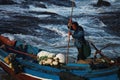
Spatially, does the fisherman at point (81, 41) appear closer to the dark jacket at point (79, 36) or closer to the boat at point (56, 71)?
the dark jacket at point (79, 36)

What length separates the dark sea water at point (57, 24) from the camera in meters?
21.5

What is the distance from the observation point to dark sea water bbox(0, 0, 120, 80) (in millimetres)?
21484

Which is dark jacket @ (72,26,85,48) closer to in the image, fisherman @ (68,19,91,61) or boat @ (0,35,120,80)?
fisherman @ (68,19,91,61)

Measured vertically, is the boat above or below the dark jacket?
below

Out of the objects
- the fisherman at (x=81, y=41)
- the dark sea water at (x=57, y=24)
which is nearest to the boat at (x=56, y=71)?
the fisherman at (x=81, y=41)

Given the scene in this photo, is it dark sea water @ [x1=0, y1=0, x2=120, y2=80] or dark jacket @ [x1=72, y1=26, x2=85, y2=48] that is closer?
dark jacket @ [x1=72, y1=26, x2=85, y2=48]

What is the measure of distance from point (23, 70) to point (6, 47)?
5.85ft

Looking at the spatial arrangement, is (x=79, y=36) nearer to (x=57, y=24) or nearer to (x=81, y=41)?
(x=81, y=41)

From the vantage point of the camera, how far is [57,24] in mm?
27562

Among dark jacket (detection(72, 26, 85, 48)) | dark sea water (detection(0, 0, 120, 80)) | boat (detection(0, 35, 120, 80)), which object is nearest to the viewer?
boat (detection(0, 35, 120, 80))

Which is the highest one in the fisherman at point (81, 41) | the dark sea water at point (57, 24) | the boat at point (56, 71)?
the fisherman at point (81, 41)

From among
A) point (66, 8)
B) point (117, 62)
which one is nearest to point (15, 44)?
point (117, 62)

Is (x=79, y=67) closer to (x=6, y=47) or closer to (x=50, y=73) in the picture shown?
(x=50, y=73)

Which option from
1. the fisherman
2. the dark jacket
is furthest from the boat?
the dark jacket
